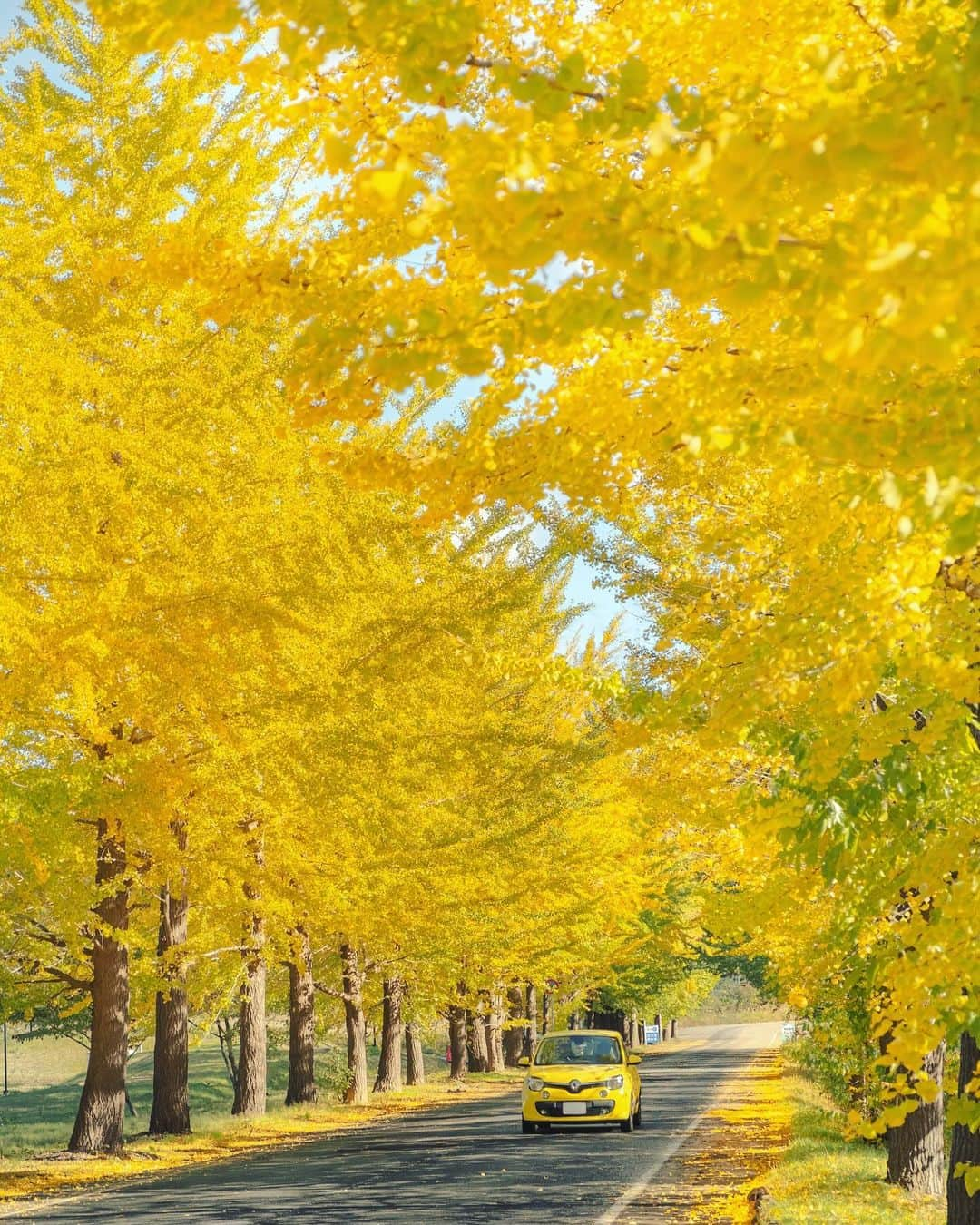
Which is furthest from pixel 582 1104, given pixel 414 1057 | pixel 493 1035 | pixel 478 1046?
pixel 493 1035

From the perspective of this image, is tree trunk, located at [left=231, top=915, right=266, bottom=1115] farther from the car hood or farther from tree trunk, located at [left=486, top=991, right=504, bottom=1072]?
tree trunk, located at [left=486, top=991, right=504, bottom=1072]

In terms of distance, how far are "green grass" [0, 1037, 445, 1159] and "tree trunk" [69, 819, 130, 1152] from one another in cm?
141

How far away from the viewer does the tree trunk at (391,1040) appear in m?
32.1

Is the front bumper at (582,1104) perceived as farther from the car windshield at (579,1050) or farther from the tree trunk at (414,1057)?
the tree trunk at (414,1057)

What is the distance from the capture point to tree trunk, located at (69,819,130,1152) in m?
16.6

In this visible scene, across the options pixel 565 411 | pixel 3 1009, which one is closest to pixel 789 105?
pixel 565 411

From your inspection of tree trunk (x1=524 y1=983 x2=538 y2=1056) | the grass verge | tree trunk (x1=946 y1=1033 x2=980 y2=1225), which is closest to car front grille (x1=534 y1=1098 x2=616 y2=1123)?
the grass verge

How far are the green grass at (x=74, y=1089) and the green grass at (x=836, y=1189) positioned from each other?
9707mm

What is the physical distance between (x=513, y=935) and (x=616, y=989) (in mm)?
26788

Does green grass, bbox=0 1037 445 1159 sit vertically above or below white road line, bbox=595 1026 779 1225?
below

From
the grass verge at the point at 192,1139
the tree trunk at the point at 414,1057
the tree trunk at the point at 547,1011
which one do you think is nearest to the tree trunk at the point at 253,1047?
the grass verge at the point at 192,1139

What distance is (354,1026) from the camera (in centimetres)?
2941

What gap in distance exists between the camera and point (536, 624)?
21203mm

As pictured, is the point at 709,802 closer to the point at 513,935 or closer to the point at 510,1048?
the point at 513,935
